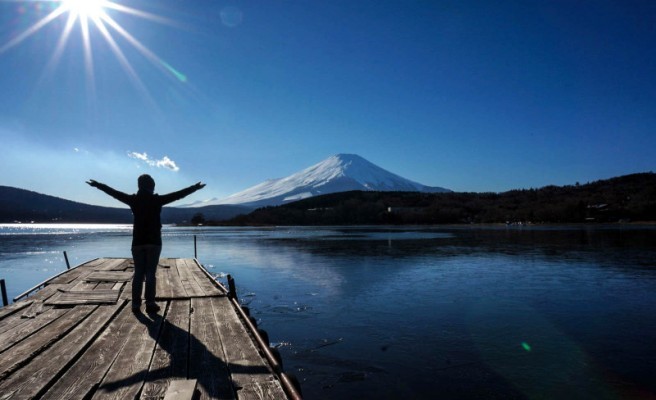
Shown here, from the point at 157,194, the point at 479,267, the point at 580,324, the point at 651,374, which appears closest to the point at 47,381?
the point at 157,194

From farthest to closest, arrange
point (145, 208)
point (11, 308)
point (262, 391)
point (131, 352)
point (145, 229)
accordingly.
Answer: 1. point (11, 308)
2. point (145, 208)
3. point (145, 229)
4. point (131, 352)
5. point (262, 391)

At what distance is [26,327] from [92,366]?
311 centimetres

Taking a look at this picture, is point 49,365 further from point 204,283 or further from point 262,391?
point 204,283

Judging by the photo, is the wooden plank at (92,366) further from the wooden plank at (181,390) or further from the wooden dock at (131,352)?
the wooden plank at (181,390)

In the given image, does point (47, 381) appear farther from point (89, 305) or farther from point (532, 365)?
point (532, 365)

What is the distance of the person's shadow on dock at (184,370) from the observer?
15.2 ft

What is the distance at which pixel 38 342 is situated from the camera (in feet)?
20.9

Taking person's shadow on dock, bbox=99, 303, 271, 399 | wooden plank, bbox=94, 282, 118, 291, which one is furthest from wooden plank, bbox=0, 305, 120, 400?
wooden plank, bbox=94, 282, 118, 291

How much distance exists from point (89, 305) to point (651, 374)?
40.1ft

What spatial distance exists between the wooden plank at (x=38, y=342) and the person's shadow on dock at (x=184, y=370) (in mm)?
1500

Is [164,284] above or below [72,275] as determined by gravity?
below

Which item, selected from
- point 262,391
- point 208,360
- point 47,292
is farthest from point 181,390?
point 47,292

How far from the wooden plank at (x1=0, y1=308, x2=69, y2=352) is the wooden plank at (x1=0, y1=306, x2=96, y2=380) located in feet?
0.33

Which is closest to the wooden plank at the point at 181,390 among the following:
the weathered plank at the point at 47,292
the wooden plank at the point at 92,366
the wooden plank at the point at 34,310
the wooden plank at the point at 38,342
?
the wooden plank at the point at 92,366
